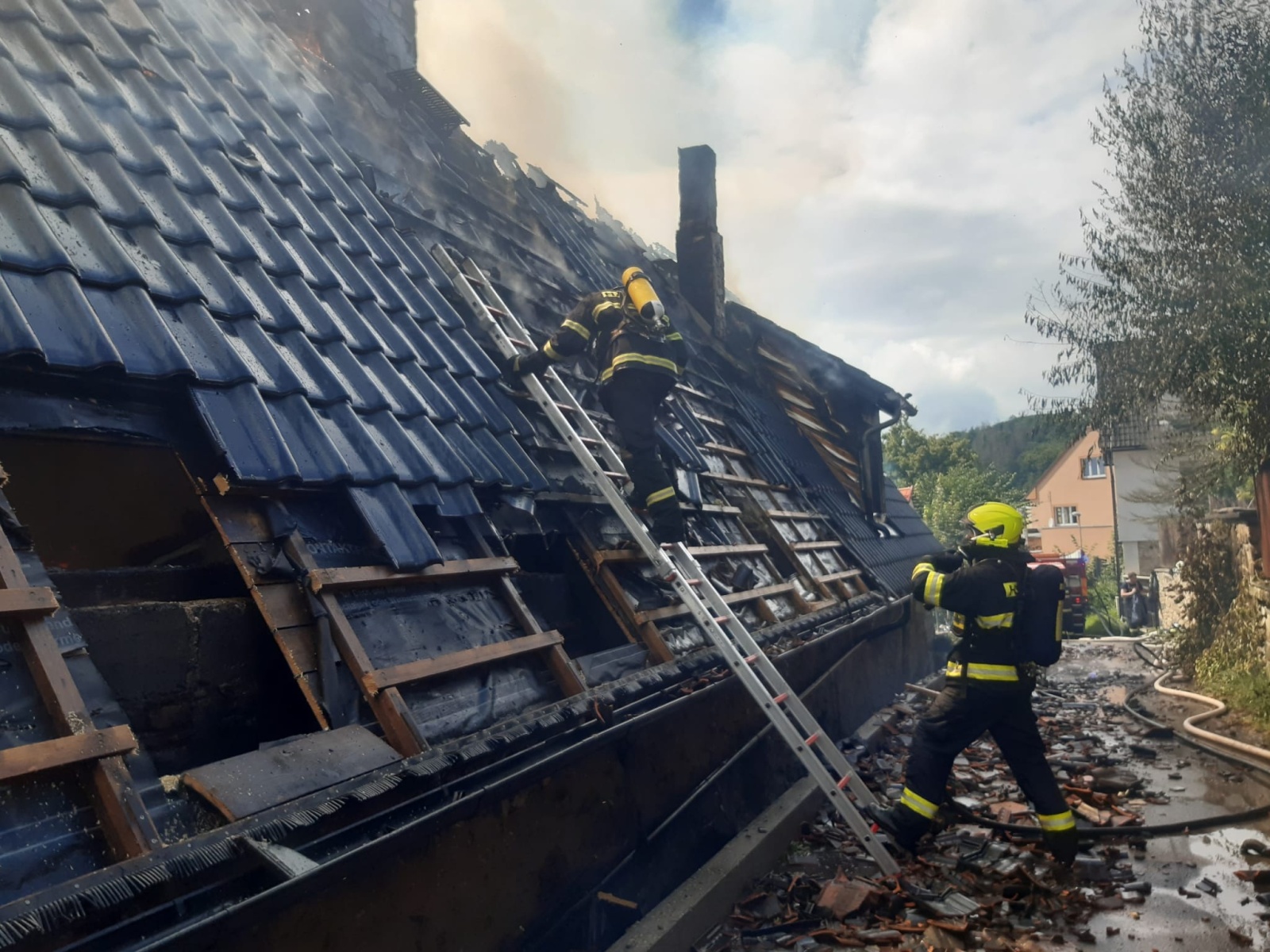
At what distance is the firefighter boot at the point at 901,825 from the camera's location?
15.4 feet

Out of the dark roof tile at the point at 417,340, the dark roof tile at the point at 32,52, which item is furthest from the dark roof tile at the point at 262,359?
the dark roof tile at the point at 32,52

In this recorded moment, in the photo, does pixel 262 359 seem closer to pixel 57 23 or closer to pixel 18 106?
pixel 18 106

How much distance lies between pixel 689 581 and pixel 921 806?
1.85 m

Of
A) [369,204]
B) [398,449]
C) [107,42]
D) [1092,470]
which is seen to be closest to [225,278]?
[398,449]

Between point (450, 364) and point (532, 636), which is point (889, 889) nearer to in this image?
point (532, 636)

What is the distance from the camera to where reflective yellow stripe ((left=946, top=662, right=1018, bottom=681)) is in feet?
15.9

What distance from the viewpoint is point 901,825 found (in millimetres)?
4715

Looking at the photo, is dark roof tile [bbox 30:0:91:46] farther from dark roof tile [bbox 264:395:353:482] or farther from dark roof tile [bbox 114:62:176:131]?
dark roof tile [bbox 264:395:353:482]

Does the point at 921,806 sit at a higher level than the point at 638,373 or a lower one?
lower

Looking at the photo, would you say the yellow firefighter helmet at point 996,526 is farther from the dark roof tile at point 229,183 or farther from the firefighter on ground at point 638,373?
the dark roof tile at point 229,183

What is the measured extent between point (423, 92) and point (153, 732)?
7.17m

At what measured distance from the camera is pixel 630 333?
5.67 metres

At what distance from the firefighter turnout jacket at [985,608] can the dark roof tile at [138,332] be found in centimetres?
410

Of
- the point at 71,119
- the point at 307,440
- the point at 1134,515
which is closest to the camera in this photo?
the point at 307,440
